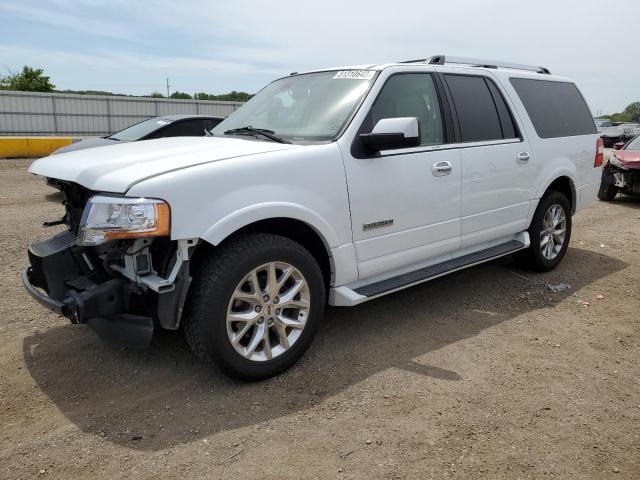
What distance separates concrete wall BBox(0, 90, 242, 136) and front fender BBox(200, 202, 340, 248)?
2167 centimetres

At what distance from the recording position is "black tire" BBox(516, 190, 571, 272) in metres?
5.38

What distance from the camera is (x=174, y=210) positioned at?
2.87 meters

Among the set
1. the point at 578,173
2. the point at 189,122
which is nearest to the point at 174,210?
the point at 578,173

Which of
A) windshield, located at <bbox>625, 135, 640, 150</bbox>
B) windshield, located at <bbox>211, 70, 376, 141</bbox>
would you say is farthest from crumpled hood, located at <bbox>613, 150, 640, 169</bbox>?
windshield, located at <bbox>211, 70, 376, 141</bbox>

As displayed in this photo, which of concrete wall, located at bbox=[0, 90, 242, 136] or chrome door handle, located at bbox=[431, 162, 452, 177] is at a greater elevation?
concrete wall, located at bbox=[0, 90, 242, 136]

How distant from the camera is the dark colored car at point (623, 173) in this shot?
34.0ft

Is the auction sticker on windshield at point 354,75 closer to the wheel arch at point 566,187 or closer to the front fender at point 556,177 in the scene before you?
the front fender at point 556,177

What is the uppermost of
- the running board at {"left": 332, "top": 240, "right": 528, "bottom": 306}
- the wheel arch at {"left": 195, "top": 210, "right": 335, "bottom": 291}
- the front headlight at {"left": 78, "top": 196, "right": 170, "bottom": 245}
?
the front headlight at {"left": 78, "top": 196, "right": 170, "bottom": 245}

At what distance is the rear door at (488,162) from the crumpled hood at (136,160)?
1704 millimetres

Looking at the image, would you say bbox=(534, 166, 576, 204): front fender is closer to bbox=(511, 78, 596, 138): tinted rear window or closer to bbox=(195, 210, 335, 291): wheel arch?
bbox=(511, 78, 596, 138): tinted rear window

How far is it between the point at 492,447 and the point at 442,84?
113 inches

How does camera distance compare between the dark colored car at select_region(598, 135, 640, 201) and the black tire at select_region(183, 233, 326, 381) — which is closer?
the black tire at select_region(183, 233, 326, 381)

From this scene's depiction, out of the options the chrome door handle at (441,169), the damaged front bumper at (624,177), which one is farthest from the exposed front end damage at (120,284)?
the damaged front bumper at (624,177)

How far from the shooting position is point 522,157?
16.2ft
